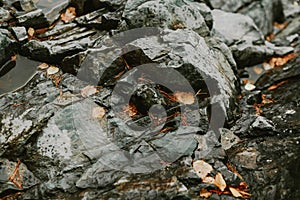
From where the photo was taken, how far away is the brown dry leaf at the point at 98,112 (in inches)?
158

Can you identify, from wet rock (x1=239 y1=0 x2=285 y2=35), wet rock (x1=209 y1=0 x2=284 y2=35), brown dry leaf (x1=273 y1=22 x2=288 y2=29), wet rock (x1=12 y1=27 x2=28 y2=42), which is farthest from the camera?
brown dry leaf (x1=273 y1=22 x2=288 y2=29)

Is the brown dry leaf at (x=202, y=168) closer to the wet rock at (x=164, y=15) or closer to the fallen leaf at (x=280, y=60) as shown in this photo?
the wet rock at (x=164, y=15)

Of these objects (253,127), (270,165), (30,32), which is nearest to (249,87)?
(253,127)

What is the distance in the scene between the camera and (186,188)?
10.6 ft

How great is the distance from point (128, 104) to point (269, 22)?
472cm

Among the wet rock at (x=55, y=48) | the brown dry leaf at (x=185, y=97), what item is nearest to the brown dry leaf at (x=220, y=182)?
the brown dry leaf at (x=185, y=97)

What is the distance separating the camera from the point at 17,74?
14.6 ft

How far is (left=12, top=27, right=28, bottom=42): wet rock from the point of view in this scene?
4539 millimetres

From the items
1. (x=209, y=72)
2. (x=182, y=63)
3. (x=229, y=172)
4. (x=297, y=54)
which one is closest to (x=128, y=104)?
(x=182, y=63)

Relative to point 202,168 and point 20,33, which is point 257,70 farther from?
point 20,33

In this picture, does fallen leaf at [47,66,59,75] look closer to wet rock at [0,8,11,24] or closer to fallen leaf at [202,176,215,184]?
wet rock at [0,8,11,24]

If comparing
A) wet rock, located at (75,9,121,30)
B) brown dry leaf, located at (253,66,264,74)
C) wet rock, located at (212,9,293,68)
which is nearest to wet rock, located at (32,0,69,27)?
wet rock, located at (75,9,121,30)

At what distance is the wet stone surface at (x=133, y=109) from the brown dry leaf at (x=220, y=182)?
0.12ft

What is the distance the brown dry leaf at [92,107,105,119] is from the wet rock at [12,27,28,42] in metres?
1.48
